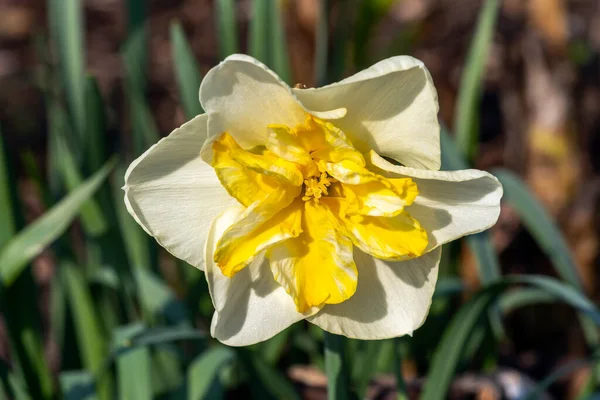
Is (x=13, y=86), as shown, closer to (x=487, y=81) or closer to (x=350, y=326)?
(x=487, y=81)

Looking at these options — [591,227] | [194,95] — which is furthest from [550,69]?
[194,95]

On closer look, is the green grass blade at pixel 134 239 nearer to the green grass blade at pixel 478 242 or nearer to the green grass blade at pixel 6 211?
the green grass blade at pixel 6 211

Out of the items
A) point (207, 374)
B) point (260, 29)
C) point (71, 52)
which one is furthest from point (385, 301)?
point (71, 52)

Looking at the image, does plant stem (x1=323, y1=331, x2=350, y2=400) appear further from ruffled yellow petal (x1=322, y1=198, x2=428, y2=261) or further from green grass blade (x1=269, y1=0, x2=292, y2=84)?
green grass blade (x1=269, y1=0, x2=292, y2=84)

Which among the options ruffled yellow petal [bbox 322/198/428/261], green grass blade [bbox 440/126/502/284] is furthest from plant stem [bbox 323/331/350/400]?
green grass blade [bbox 440/126/502/284]

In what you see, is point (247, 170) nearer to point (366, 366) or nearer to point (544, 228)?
point (366, 366)

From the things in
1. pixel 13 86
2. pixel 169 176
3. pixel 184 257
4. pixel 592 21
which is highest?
pixel 169 176

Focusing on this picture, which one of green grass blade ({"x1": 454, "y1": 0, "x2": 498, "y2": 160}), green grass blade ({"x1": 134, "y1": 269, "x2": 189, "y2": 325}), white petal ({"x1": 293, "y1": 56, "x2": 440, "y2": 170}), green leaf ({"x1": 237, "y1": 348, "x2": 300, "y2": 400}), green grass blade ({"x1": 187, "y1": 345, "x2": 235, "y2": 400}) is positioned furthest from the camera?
green grass blade ({"x1": 454, "y1": 0, "x2": 498, "y2": 160})
